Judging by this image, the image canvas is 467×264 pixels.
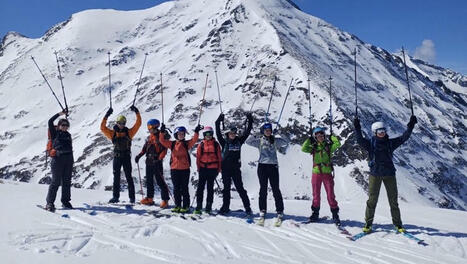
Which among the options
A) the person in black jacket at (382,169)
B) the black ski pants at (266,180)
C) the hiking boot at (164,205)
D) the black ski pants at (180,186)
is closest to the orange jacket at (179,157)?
the black ski pants at (180,186)

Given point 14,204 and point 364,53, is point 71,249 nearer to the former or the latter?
point 14,204

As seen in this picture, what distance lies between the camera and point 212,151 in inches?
471

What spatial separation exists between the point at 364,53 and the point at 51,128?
540 ft

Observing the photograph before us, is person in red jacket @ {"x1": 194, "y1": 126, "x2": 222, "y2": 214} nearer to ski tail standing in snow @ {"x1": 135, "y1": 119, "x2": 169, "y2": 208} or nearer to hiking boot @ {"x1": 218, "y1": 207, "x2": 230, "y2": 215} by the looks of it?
hiking boot @ {"x1": 218, "y1": 207, "x2": 230, "y2": 215}

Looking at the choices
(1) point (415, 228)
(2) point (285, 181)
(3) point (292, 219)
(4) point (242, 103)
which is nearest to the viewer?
(1) point (415, 228)

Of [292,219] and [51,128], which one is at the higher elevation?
[51,128]

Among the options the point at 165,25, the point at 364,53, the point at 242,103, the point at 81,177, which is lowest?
the point at 81,177

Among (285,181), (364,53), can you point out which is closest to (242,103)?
(285,181)

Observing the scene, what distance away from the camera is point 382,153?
33.4 ft

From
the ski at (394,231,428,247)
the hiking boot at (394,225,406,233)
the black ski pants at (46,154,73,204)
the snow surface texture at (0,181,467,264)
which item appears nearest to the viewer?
the snow surface texture at (0,181,467,264)

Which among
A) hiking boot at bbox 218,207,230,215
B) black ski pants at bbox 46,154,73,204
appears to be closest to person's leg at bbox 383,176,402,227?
hiking boot at bbox 218,207,230,215

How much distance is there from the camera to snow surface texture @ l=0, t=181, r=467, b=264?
7477mm

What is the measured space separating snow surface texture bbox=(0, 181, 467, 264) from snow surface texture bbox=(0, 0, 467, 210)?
202 ft

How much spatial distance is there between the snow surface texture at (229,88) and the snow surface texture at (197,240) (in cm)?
6159
